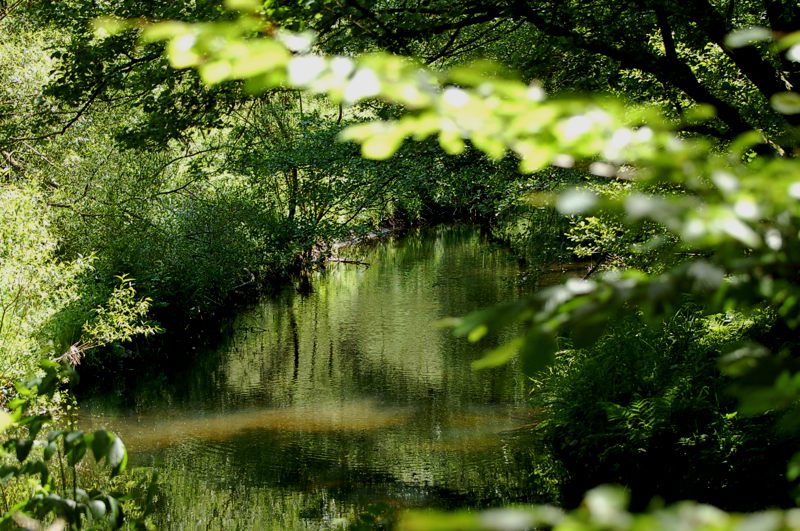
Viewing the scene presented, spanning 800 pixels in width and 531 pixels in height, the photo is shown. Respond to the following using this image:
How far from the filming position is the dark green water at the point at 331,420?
8562mm

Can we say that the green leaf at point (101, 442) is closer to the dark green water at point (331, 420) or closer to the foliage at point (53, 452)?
the foliage at point (53, 452)

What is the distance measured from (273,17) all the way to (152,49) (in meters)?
2.45

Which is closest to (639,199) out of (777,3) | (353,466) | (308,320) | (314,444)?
(777,3)

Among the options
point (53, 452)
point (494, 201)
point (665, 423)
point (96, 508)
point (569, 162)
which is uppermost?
point (569, 162)

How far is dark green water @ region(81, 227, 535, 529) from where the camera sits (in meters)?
8.56

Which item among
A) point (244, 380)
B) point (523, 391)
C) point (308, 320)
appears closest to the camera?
point (523, 391)

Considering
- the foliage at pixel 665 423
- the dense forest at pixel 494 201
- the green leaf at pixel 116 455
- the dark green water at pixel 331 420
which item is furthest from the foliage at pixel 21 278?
the green leaf at pixel 116 455

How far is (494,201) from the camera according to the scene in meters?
11.3

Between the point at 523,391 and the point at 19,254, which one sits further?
the point at 523,391

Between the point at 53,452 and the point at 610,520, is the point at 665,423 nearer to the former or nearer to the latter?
the point at 53,452

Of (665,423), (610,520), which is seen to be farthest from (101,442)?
(665,423)

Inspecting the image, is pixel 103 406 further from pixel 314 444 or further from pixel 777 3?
pixel 777 3

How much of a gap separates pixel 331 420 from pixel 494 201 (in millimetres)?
3808

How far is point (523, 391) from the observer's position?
39.0 ft
